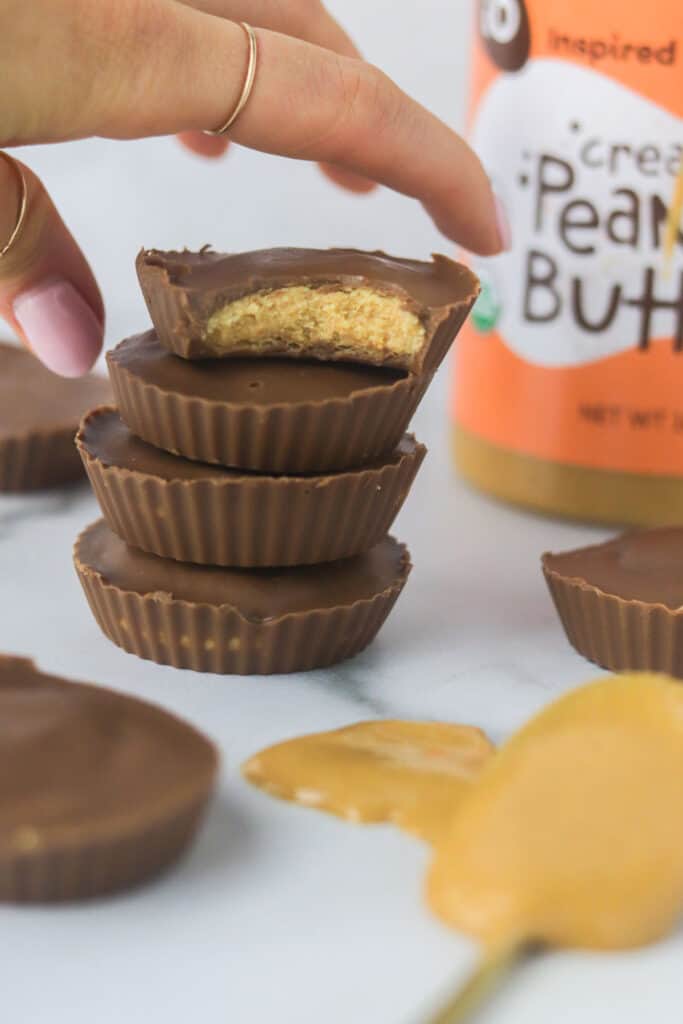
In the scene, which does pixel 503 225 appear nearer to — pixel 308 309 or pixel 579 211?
pixel 579 211

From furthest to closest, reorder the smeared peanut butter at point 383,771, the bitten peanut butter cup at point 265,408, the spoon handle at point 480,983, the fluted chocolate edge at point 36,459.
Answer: the fluted chocolate edge at point 36,459 → the bitten peanut butter cup at point 265,408 → the smeared peanut butter at point 383,771 → the spoon handle at point 480,983

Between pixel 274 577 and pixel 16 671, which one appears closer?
pixel 16 671

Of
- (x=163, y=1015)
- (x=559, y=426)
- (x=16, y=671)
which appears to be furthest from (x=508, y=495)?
(x=163, y=1015)

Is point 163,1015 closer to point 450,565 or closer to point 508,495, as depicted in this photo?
point 450,565

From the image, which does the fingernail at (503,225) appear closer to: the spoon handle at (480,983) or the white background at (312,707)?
the white background at (312,707)

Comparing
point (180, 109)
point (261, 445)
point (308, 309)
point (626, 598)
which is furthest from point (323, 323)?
point (626, 598)

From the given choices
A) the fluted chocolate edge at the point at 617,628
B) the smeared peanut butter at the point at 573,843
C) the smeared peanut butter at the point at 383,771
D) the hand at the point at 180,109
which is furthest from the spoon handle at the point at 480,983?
the hand at the point at 180,109

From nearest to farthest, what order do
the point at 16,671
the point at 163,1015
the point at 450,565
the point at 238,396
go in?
1. the point at 163,1015
2. the point at 16,671
3. the point at 238,396
4. the point at 450,565
